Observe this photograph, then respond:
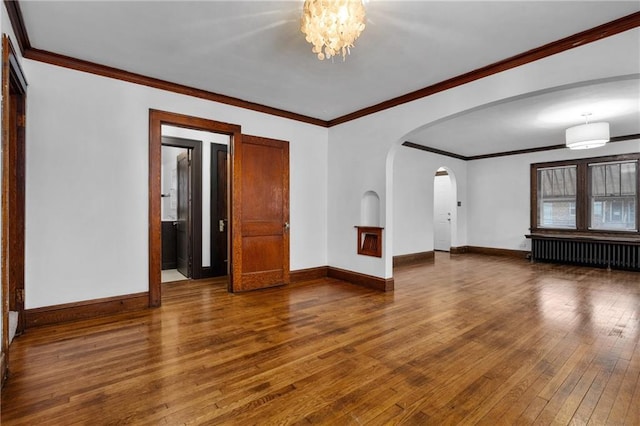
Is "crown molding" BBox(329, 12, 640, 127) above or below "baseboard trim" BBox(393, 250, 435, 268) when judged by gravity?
above

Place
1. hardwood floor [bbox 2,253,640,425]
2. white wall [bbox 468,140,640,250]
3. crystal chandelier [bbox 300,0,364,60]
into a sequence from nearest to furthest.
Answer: hardwood floor [bbox 2,253,640,425] < crystal chandelier [bbox 300,0,364,60] < white wall [bbox 468,140,640,250]

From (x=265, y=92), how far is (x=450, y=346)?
3.66 metres

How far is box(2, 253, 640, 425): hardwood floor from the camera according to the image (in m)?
1.80

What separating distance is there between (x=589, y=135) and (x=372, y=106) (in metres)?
3.54

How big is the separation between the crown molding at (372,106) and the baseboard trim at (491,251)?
5712 millimetres

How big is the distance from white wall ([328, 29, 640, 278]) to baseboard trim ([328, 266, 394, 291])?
0.08m

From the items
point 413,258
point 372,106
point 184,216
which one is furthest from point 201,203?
point 413,258

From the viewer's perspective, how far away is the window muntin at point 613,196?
21.4 feet

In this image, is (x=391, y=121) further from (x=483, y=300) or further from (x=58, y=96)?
(x=58, y=96)

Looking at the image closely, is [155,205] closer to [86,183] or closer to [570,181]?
[86,183]

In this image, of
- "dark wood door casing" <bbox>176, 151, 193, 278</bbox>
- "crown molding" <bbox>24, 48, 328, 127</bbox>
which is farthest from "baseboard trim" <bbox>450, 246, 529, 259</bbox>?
"dark wood door casing" <bbox>176, 151, 193, 278</bbox>

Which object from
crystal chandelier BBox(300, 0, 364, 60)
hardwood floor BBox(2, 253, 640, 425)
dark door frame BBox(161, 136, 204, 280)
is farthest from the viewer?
dark door frame BBox(161, 136, 204, 280)

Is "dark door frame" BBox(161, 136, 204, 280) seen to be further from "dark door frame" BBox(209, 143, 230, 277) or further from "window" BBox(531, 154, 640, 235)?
"window" BBox(531, 154, 640, 235)

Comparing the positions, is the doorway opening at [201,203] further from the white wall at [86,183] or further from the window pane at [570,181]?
the window pane at [570,181]
